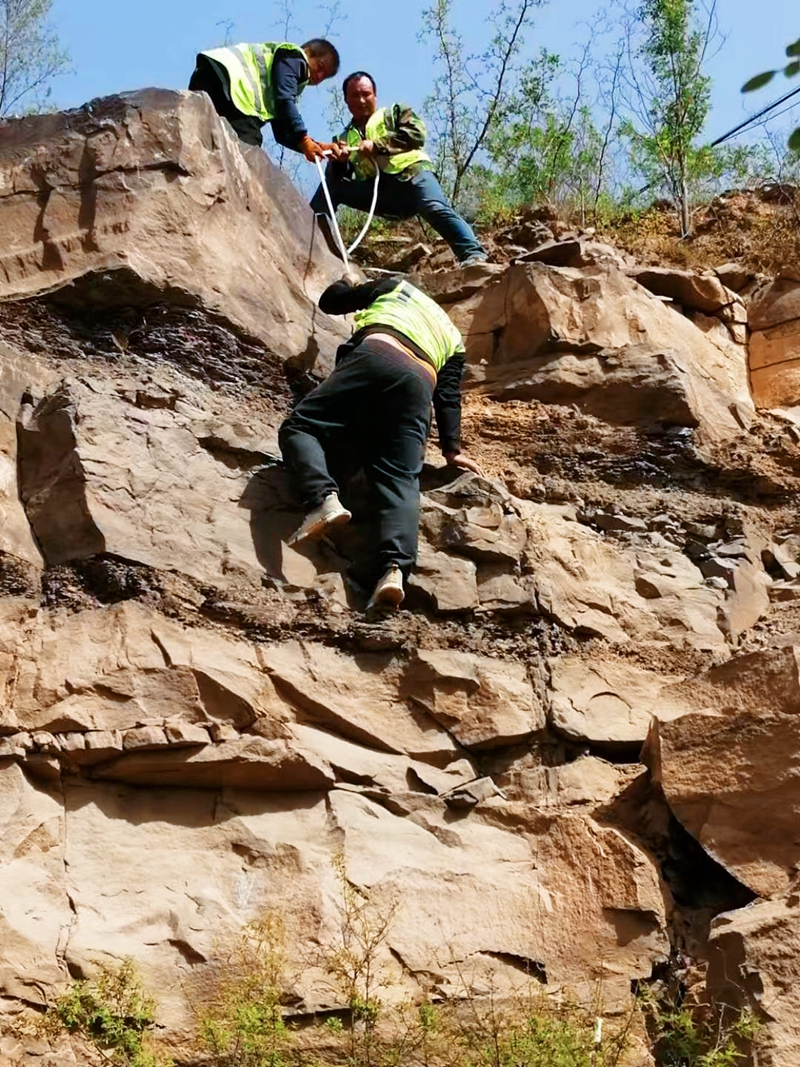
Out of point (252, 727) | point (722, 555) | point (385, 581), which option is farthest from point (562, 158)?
point (252, 727)

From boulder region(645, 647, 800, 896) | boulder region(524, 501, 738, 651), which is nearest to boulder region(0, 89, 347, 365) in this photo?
boulder region(524, 501, 738, 651)

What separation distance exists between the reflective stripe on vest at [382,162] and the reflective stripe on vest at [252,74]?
56cm

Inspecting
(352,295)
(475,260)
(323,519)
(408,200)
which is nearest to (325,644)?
(323,519)

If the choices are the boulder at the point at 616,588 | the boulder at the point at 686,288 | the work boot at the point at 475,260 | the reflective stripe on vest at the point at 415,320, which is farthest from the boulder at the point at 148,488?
the boulder at the point at 686,288

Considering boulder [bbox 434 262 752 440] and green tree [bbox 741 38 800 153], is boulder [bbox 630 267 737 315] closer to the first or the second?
boulder [bbox 434 262 752 440]

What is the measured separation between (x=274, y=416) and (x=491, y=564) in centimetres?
132

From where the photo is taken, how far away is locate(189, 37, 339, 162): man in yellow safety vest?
25.1 ft

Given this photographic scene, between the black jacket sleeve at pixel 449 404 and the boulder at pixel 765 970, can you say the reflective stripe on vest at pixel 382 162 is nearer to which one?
the black jacket sleeve at pixel 449 404

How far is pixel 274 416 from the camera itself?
6.68 m

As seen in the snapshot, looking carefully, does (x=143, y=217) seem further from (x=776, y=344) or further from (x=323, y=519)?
(x=776, y=344)

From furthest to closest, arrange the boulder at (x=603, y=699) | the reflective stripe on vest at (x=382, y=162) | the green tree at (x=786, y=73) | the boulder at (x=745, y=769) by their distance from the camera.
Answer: the reflective stripe on vest at (x=382, y=162), the boulder at (x=603, y=699), the boulder at (x=745, y=769), the green tree at (x=786, y=73)

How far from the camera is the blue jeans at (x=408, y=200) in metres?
8.17

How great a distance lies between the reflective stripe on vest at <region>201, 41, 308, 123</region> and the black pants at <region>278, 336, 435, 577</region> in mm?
2184

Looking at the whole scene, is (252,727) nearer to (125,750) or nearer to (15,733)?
(125,750)
